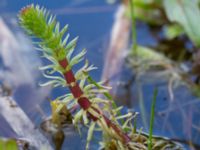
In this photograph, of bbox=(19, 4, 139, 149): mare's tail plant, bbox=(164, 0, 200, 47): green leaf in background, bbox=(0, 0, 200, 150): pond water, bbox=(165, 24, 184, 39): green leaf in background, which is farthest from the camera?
bbox=(165, 24, 184, 39): green leaf in background

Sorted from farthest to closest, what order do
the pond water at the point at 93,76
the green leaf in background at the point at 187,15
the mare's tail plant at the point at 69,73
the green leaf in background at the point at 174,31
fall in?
the green leaf in background at the point at 174,31
the green leaf in background at the point at 187,15
the pond water at the point at 93,76
the mare's tail plant at the point at 69,73

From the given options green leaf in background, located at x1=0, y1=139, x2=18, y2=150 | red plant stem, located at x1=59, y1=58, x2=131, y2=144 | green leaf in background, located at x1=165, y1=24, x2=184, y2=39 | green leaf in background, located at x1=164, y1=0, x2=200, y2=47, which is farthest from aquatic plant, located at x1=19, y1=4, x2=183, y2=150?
green leaf in background, located at x1=165, y1=24, x2=184, y2=39

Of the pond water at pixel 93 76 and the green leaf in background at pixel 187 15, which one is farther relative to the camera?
the green leaf in background at pixel 187 15

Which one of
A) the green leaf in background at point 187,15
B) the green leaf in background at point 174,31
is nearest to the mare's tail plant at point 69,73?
the green leaf in background at point 187,15

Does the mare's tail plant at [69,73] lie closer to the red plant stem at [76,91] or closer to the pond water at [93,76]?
the red plant stem at [76,91]

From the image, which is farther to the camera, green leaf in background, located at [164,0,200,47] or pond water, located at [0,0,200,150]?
green leaf in background, located at [164,0,200,47]

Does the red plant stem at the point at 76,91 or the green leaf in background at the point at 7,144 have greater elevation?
the red plant stem at the point at 76,91

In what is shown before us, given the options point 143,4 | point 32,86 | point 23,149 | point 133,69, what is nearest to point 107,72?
point 133,69

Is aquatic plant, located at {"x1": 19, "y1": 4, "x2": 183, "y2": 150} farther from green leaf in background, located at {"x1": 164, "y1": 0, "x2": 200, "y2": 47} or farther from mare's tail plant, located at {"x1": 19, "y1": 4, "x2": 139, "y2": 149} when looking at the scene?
green leaf in background, located at {"x1": 164, "y1": 0, "x2": 200, "y2": 47}

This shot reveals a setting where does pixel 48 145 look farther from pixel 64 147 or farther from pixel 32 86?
Answer: pixel 32 86
